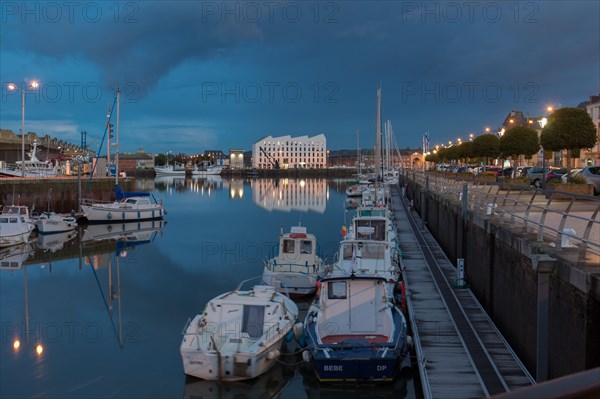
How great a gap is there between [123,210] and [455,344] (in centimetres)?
4539

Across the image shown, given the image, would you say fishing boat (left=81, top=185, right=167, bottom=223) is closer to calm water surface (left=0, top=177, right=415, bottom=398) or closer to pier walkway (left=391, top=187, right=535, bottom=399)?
calm water surface (left=0, top=177, right=415, bottom=398)

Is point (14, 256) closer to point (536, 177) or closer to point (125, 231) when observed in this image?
point (125, 231)

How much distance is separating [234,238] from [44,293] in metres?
22.7

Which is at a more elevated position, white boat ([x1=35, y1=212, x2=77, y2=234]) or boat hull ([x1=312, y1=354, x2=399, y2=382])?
white boat ([x1=35, y1=212, x2=77, y2=234])

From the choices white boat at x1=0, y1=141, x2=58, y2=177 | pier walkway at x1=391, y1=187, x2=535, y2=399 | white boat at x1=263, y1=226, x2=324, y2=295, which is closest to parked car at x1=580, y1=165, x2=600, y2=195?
pier walkway at x1=391, y1=187, x2=535, y2=399

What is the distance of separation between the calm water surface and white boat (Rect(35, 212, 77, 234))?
0.85 metres

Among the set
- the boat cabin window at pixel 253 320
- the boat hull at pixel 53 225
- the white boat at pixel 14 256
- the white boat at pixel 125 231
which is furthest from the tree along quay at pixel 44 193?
the boat cabin window at pixel 253 320

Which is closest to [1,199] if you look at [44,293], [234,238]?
[234,238]

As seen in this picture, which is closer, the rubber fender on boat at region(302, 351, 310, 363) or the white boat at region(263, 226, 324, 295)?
the rubber fender on boat at region(302, 351, 310, 363)

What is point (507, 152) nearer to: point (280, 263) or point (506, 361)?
point (280, 263)

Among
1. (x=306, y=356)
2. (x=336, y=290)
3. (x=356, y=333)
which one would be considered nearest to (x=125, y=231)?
(x=336, y=290)

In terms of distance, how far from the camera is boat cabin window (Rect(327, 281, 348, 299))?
16000mm

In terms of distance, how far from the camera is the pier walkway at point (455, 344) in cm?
1201

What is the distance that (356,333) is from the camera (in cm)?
1541
